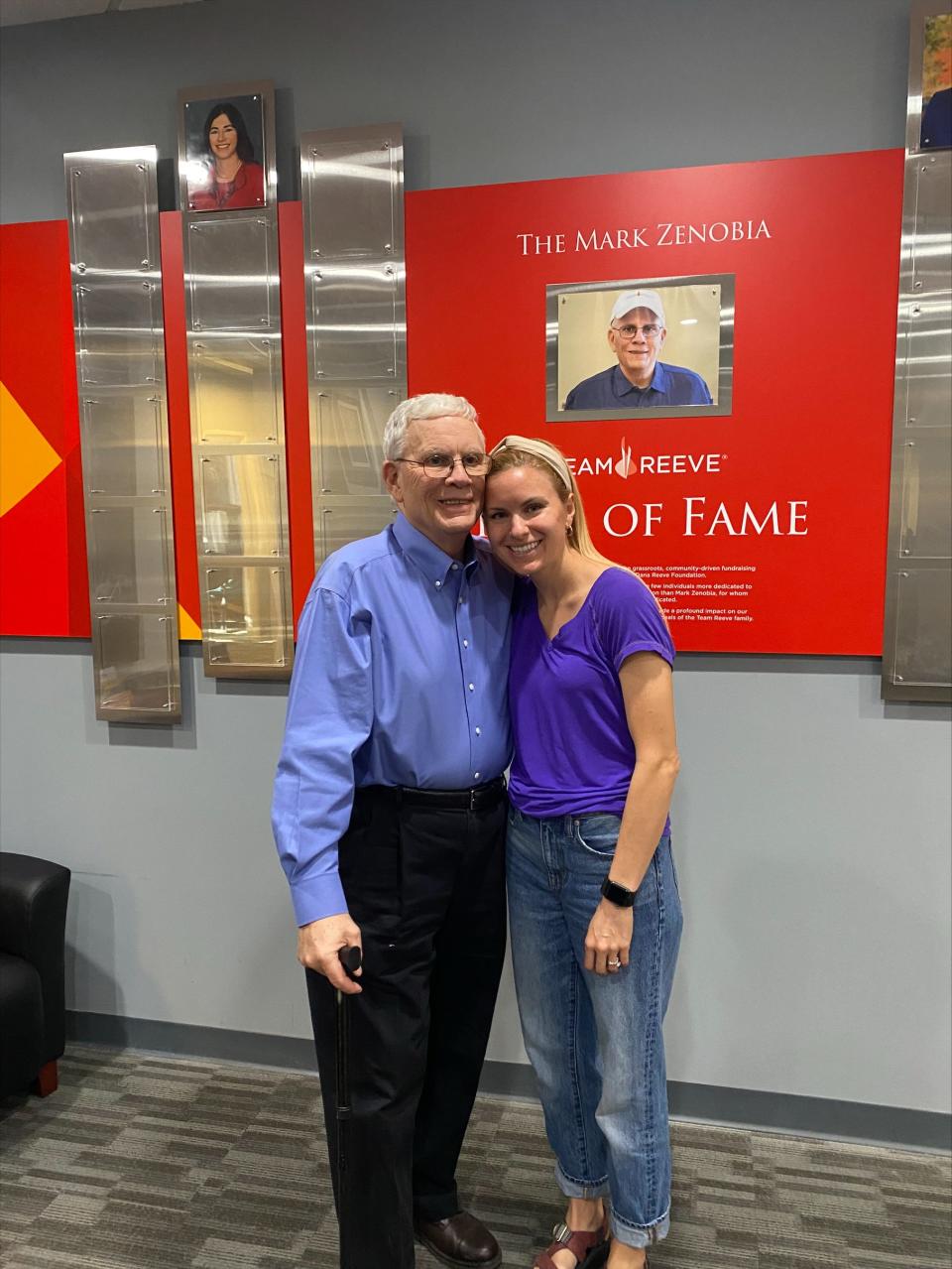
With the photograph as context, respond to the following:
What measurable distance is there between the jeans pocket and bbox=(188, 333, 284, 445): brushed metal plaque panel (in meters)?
1.36

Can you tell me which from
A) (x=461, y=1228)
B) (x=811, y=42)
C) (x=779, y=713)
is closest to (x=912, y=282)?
(x=811, y=42)

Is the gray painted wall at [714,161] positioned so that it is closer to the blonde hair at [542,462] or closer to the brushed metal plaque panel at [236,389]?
the brushed metal plaque panel at [236,389]

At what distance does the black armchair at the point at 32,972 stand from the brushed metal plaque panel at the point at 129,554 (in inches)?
30.7

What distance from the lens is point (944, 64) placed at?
6.38 ft

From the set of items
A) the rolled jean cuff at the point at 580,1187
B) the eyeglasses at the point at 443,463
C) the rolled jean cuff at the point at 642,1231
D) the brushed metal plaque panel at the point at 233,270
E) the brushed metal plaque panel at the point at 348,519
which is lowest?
the rolled jean cuff at the point at 580,1187

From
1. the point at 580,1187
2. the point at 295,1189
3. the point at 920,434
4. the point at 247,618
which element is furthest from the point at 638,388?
the point at 295,1189

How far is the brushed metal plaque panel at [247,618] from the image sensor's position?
7.91ft

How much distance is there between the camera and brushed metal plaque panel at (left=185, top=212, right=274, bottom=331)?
2311mm

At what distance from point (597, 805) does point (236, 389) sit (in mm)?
1500

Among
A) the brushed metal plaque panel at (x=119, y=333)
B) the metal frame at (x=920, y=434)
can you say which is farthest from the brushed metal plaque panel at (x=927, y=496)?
the brushed metal plaque panel at (x=119, y=333)

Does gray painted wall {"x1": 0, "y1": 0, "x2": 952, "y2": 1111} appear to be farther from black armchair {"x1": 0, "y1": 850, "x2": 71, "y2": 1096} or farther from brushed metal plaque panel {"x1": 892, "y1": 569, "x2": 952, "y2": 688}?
black armchair {"x1": 0, "y1": 850, "x2": 71, "y2": 1096}

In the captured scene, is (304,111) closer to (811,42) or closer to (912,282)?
(811,42)

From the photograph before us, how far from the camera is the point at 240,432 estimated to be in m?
2.38

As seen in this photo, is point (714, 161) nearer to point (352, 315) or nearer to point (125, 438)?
point (352, 315)
